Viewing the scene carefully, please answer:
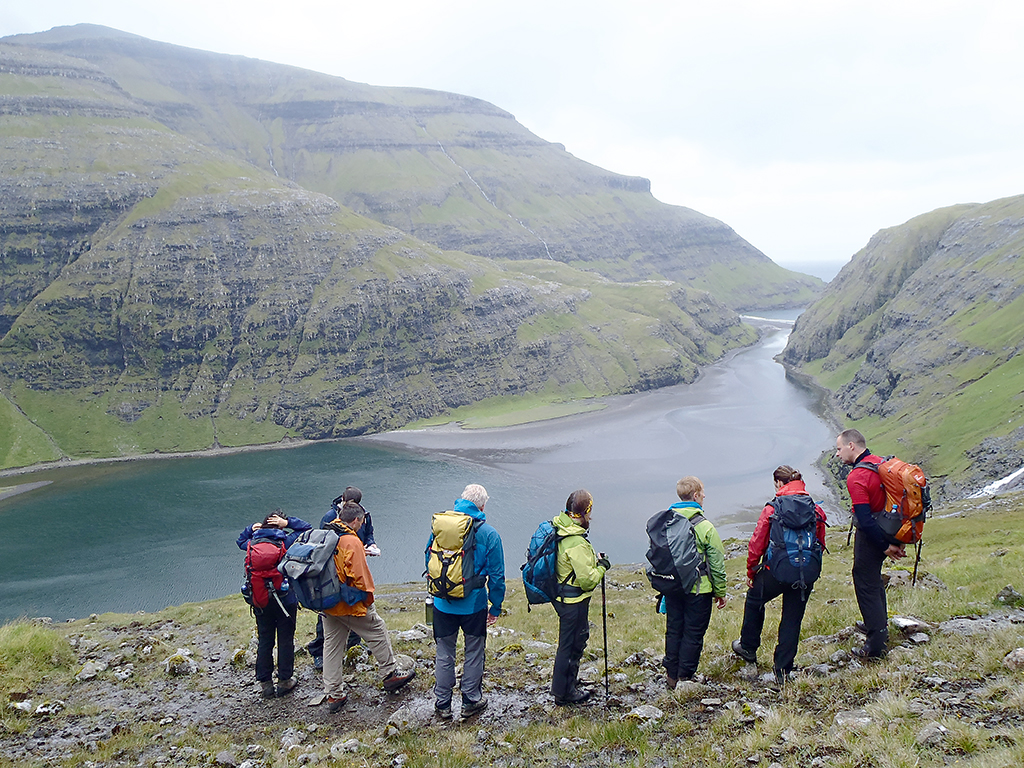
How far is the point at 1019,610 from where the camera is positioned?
1082 centimetres

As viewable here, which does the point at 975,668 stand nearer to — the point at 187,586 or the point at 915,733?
the point at 915,733

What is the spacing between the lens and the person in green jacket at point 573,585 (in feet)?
31.8

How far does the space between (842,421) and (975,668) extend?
119 meters

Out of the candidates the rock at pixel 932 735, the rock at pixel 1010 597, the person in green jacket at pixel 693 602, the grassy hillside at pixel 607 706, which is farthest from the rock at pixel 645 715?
the rock at pixel 1010 597

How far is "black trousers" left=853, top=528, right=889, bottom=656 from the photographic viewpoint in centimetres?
950

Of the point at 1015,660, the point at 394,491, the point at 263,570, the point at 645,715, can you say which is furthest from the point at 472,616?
the point at 394,491

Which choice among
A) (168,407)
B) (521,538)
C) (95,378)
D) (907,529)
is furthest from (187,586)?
(95,378)

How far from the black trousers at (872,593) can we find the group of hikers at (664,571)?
0.02m

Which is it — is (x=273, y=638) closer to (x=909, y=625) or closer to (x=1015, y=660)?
(x=909, y=625)

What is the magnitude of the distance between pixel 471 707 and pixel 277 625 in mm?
4756

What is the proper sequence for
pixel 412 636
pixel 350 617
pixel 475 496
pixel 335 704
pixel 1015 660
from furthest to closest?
pixel 412 636 → pixel 350 617 → pixel 335 704 → pixel 475 496 → pixel 1015 660

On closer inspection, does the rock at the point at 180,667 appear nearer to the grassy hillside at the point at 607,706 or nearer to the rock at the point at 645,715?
the grassy hillside at the point at 607,706

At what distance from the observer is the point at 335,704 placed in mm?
11016

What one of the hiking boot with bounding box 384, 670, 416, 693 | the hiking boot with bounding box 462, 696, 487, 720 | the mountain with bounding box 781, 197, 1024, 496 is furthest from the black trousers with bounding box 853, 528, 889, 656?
the mountain with bounding box 781, 197, 1024, 496
